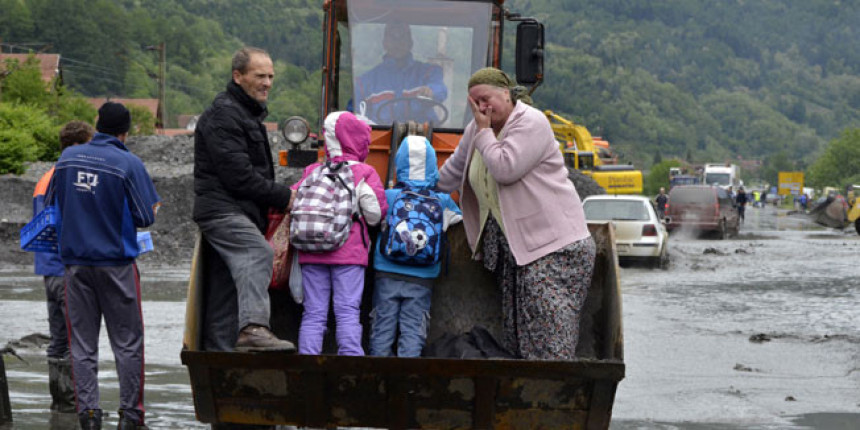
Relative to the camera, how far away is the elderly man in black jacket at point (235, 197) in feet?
18.7

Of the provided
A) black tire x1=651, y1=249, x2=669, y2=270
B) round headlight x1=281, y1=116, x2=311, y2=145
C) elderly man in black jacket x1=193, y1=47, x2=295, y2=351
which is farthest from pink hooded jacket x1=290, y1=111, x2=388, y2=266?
black tire x1=651, y1=249, x2=669, y2=270

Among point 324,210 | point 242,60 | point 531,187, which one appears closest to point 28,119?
point 242,60

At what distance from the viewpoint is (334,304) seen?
231 inches

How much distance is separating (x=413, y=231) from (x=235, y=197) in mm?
878

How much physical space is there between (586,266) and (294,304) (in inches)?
64.7

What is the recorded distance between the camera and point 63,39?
134m

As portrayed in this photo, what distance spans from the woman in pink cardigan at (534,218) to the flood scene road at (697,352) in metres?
2.58

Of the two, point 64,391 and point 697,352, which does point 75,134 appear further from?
point 697,352

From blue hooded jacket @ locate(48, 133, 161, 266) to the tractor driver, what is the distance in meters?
5.00

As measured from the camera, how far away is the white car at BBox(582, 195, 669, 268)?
79.9ft

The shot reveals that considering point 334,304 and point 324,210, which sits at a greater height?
point 324,210

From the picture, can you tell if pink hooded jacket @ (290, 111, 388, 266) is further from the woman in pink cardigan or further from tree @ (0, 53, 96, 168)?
tree @ (0, 53, 96, 168)

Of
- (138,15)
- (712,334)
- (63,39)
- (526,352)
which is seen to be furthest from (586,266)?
(138,15)

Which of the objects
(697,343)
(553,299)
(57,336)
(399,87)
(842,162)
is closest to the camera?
(553,299)
